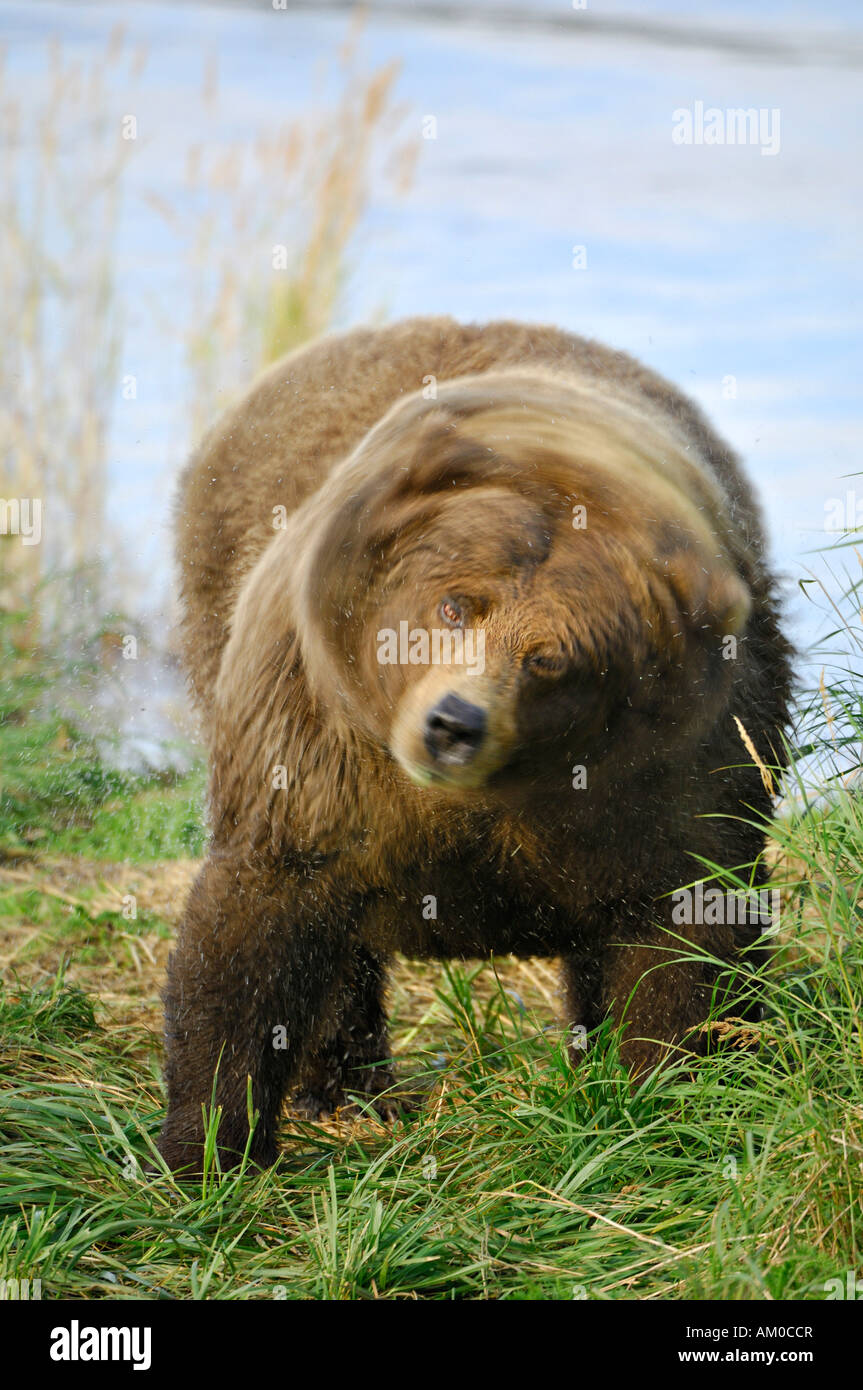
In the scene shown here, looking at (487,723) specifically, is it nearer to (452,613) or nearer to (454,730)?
(454,730)

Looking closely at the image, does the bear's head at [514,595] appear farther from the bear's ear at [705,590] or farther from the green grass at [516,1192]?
the green grass at [516,1192]

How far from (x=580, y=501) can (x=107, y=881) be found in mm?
3861

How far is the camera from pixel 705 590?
3.13 metres

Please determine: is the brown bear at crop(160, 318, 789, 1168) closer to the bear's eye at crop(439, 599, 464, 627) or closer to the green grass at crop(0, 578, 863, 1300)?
the bear's eye at crop(439, 599, 464, 627)

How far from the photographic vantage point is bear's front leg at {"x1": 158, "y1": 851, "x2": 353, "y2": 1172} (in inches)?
141

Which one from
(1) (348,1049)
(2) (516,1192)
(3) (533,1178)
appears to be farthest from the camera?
(1) (348,1049)

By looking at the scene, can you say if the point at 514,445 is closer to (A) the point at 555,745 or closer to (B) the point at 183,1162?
(A) the point at 555,745

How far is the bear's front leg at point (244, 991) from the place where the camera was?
11.7 ft

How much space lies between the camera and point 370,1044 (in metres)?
4.62

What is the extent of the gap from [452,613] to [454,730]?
0.85 ft

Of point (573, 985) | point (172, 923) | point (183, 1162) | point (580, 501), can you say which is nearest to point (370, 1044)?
point (573, 985)

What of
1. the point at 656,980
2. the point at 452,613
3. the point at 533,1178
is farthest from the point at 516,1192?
the point at 452,613

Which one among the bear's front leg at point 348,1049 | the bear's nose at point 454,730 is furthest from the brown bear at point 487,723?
the bear's front leg at point 348,1049
